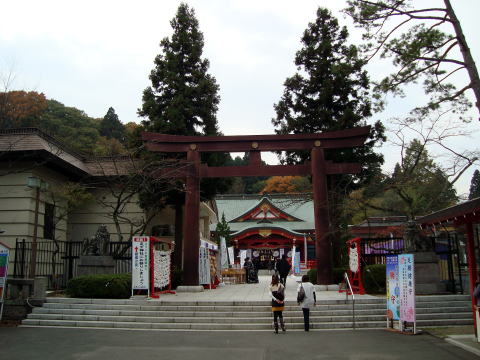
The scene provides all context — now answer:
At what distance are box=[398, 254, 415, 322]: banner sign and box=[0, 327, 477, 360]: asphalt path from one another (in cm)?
48

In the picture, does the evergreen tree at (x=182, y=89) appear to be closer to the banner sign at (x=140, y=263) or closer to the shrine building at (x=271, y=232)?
the banner sign at (x=140, y=263)

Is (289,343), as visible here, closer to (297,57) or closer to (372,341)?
(372,341)

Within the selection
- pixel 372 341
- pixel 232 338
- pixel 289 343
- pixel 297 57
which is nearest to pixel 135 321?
pixel 232 338

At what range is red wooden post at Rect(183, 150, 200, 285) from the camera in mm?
16500

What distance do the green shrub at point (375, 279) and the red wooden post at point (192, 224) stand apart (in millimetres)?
6259

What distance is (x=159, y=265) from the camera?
14.8 metres

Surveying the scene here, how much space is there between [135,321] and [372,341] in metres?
6.09

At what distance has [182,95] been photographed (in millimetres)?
19156

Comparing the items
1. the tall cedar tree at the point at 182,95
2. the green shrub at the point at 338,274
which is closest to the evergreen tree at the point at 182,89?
the tall cedar tree at the point at 182,95

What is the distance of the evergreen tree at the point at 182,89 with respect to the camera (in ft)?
62.5

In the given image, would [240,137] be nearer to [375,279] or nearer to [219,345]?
[375,279]

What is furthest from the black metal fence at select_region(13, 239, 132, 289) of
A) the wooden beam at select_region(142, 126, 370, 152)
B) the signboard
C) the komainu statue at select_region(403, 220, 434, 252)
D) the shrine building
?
the shrine building

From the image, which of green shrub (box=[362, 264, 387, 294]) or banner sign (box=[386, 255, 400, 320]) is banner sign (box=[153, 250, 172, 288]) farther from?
banner sign (box=[386, 255, 400, 320])

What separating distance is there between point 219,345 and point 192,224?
835 centimetres
